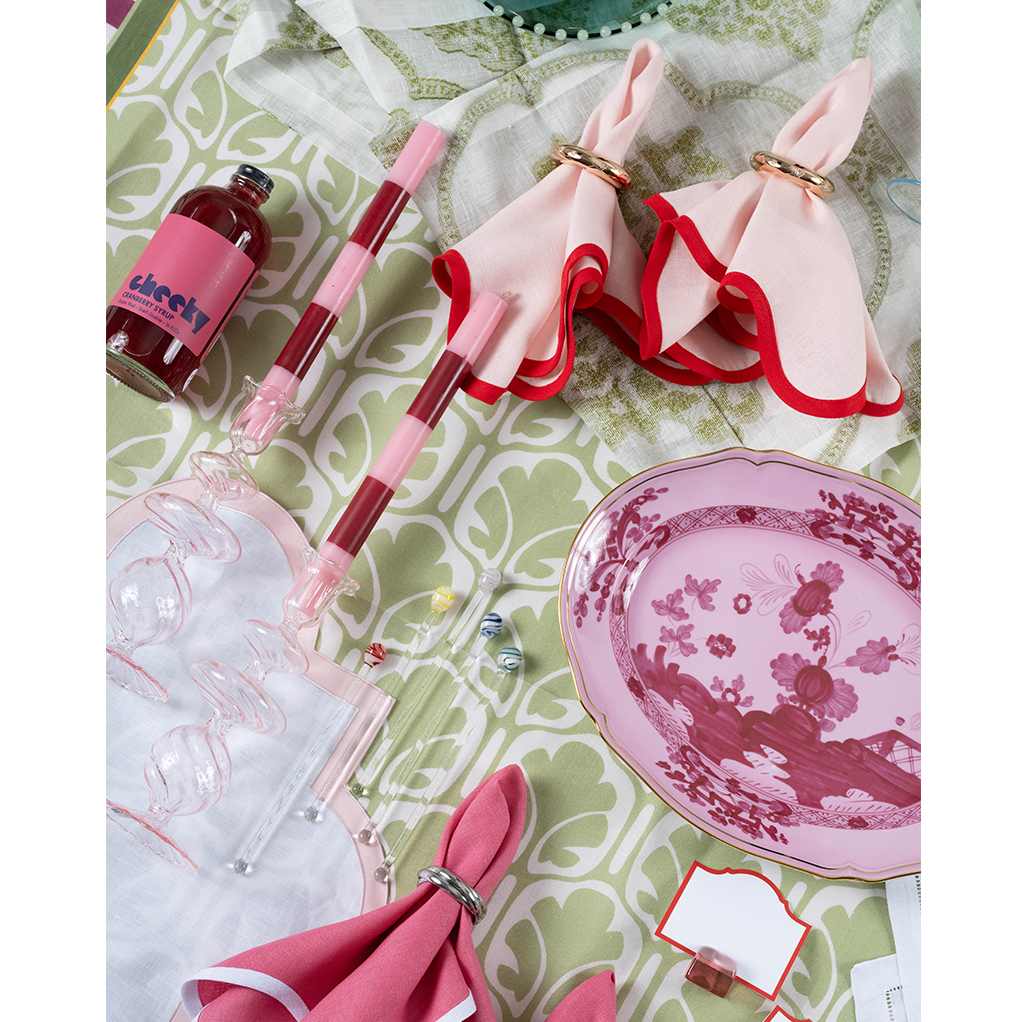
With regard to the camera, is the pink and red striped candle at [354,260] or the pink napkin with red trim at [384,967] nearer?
the pink napkin with red trim at [384,967]

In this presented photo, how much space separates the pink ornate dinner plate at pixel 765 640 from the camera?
2.48ft

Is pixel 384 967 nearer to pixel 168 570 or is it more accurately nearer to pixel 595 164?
pixel 168 570

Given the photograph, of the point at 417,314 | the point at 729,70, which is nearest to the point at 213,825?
the point at 417,314

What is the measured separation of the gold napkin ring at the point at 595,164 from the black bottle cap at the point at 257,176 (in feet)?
0.96

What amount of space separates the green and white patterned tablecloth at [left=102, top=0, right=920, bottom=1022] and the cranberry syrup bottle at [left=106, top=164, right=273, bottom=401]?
3.0 inches

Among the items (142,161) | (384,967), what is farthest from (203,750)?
(142,161)

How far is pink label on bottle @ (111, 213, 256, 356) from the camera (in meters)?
0.71

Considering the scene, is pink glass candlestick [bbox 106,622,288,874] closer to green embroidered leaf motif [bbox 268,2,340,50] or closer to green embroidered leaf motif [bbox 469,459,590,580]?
green embroidered leaf motif [bbox 469,459,590,580]

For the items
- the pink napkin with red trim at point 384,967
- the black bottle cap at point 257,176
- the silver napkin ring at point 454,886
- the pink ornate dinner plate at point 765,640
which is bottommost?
the pink napkin with red trim at point 384,967

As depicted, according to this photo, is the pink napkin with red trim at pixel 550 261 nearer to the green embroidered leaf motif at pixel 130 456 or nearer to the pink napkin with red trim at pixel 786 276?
the pink napkin with red trim at pixel 786 276

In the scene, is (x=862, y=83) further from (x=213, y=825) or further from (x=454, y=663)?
(x=213, y=825)

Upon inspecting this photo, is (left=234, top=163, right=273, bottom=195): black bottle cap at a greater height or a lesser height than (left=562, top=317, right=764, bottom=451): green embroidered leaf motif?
lesser

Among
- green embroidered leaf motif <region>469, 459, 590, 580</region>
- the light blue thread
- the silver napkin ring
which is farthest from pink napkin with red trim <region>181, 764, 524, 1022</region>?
the light blue thread

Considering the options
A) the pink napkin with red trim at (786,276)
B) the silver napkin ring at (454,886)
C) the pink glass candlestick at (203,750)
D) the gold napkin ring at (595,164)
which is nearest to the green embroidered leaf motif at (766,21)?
the pink napkin with red trim at (786,276)
